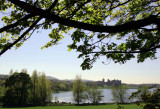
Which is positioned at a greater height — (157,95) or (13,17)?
(13,17)

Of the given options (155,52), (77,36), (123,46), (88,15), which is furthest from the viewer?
(88,15)

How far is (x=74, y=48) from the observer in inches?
161

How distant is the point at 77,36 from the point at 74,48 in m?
0.38

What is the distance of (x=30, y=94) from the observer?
51.8 metres

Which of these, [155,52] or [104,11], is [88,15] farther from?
[155,52]

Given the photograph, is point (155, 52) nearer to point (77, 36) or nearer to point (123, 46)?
point (123, 46)

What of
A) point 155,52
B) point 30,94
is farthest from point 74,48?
point 30,94

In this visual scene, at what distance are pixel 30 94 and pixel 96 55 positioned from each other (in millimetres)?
52980

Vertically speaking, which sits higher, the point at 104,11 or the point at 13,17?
the point at 104,11

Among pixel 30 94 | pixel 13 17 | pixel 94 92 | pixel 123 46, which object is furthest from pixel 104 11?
pixel 94 92

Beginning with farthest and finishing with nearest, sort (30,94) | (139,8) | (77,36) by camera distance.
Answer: (30,94) < (139,8) < (77,36)

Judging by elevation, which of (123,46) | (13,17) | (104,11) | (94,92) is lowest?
(94,92)

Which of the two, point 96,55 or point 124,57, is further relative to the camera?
point 124,57

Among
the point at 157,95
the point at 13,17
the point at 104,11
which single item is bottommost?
the point at 157,95
